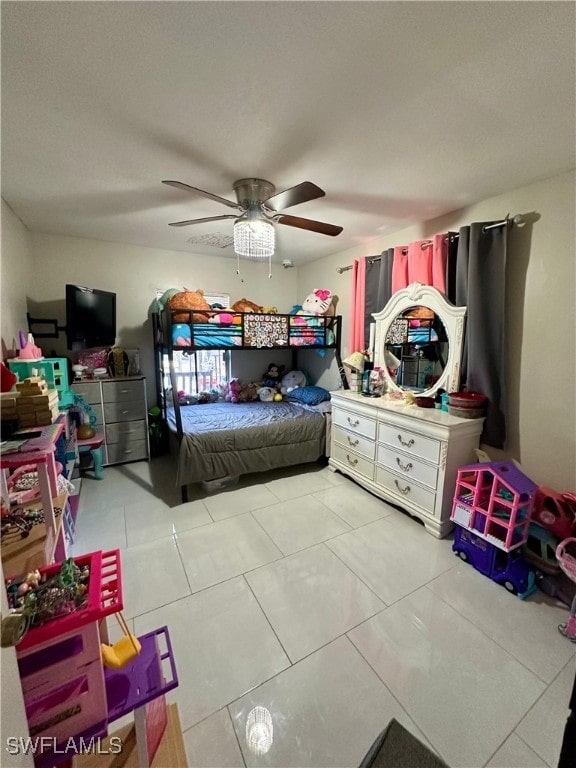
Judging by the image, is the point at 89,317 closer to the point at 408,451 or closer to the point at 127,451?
the point at 127,451

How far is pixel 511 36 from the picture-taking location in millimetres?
1009

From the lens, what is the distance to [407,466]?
2.38m

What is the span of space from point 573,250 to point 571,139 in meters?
0.59

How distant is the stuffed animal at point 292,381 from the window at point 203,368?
0.80m

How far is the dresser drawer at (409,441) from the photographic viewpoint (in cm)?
218

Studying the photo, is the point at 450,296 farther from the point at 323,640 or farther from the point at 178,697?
the point at 178,697

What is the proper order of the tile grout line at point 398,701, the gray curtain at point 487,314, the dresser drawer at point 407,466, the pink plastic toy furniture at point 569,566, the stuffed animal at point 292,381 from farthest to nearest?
1. the stuffed animal at point 292,381
2. the dresser drawer at point 407,466
3. the gray curtain at point 487,314
4. the pink plastic toy furniture at point 569,566
5. the tile grout line at point 398,701

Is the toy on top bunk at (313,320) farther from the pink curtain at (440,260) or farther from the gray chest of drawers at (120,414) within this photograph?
the gray chest of drawers at (120,414)

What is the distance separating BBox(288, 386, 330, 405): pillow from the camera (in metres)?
3.55

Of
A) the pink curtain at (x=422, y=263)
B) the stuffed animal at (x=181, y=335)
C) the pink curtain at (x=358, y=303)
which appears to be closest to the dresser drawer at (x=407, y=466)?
the pink curtain at (x=358, y=303)

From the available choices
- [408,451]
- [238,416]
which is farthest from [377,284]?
[238,416]

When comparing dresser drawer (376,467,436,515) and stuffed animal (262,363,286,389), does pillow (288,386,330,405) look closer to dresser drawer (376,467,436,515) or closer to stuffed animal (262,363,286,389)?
stuffed animal (262,363,286,389)

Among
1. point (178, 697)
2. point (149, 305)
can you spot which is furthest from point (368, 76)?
point (149, 305)

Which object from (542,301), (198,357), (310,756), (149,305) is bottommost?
(310,756)
